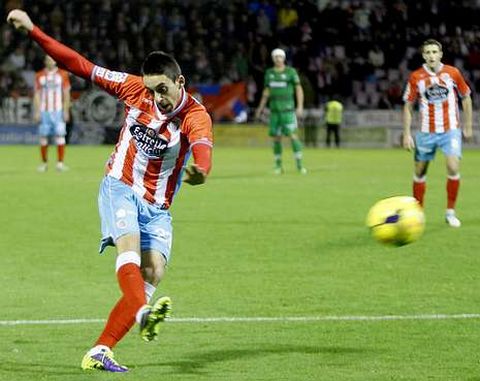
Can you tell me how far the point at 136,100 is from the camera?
7.15 metres

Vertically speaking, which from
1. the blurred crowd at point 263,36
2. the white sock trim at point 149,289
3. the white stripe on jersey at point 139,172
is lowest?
the blurred crowd at point 263,36

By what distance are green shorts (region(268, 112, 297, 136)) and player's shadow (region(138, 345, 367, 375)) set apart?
16.1 m

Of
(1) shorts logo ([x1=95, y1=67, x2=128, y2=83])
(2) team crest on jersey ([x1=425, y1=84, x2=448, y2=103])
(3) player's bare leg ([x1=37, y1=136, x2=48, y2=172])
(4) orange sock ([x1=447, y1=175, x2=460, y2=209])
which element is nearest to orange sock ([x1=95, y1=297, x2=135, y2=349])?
(1) shorts logo ([x1=95, y1=67, x2=128, y2=83])

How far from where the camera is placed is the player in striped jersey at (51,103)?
2358 cm

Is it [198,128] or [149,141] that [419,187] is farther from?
[198,128]

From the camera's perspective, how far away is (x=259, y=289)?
386 inches

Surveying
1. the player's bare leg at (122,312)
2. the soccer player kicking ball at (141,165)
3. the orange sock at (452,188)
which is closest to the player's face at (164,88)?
the soccer player kicking ball at (141,165)

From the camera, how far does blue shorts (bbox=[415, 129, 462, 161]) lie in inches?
567

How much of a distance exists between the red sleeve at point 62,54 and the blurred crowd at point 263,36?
1202 inches

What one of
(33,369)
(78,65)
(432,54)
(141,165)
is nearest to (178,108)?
(141,165)

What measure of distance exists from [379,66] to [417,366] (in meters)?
32.3

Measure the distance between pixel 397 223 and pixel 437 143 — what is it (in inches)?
264

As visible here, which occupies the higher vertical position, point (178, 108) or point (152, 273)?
point (178, 108)

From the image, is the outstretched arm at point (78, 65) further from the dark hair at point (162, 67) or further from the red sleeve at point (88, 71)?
the dark hair at point (162, 67)
